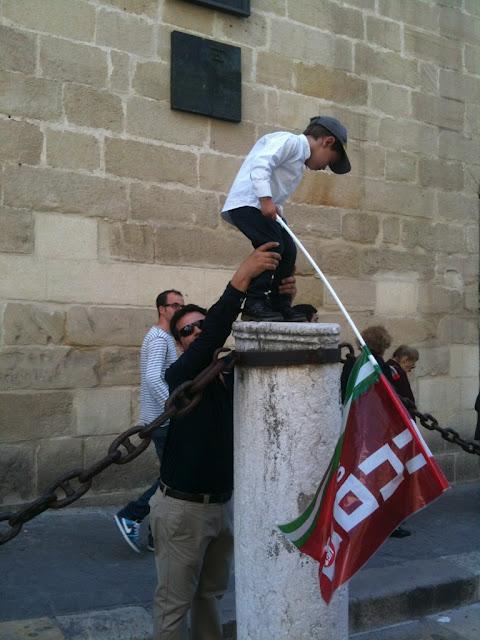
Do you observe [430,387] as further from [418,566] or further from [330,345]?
[330,345]

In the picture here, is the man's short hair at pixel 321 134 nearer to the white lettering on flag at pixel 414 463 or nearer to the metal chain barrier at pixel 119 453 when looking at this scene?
the metal chain barrier at pixel 119 453

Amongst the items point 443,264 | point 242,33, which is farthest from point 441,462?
point 242,33

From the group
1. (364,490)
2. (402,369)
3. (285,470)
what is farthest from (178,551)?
(402,369)

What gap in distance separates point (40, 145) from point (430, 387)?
4732 mm

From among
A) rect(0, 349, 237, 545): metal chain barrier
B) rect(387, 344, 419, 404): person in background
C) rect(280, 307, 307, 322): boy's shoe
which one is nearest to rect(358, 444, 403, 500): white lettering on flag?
rect(0, 349, 237, 545): metal chain barrier

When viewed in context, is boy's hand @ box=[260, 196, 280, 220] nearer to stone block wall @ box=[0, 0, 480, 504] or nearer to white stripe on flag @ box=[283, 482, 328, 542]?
white stripe on flag @ box=[283, 482, 328, 542]

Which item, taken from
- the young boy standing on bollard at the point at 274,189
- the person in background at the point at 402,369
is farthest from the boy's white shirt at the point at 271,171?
the person in background at the point at 402,369

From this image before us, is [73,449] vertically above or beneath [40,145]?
beneath

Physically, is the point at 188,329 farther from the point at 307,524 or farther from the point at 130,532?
the point at 130,532

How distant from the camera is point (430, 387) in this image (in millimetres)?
7988

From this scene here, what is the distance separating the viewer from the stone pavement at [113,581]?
3.81 meters

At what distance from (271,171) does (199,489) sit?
176 centimetres

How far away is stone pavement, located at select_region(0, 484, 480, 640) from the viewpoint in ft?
12.5

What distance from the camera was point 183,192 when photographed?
21.2 feet
